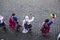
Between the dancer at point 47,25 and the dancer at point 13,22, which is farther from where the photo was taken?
the dancer at point 13,22

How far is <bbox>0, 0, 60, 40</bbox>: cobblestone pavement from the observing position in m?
6.14

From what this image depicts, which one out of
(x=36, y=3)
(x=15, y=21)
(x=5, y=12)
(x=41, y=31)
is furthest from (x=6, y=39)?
(x=36, y=3)

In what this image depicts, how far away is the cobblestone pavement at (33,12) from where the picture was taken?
20.1ft

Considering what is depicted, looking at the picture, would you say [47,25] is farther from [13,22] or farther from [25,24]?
[13,22]

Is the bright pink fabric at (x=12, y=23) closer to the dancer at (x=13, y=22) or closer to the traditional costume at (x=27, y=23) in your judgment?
the dancer at (x=13, y=22)

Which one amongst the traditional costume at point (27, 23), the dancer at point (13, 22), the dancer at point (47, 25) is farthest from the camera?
the dancer at point (13, 22)

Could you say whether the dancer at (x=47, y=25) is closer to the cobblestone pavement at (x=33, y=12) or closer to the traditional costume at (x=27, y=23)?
the cobblestone pavement at (x=33, y=12)

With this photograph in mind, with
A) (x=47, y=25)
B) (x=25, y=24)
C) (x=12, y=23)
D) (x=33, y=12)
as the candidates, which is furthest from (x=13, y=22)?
(x=33, y=12)

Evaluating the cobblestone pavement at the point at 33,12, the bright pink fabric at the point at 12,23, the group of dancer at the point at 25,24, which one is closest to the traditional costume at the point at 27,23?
the group of dancer at the point at 25,24

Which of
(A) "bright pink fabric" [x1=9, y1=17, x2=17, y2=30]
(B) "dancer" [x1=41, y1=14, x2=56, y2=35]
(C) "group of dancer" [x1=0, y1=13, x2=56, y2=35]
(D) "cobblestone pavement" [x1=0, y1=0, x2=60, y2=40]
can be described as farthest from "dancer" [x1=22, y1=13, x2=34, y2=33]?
(B) "dancer" [x1=41, y1=14, x2=56, y2=35]

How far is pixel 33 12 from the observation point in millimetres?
7527

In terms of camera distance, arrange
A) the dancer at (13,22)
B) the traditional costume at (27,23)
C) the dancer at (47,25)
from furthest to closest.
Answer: the dancer at (13,22) → the traditional costume at (27,23) → the dancer at (47,25)

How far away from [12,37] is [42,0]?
10.1ft

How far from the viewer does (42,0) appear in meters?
8.43
